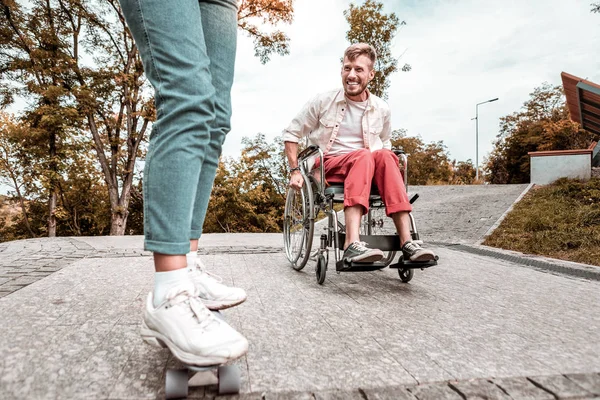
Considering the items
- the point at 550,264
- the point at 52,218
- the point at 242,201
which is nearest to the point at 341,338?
the point at 550,264

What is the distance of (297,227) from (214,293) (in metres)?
1.95

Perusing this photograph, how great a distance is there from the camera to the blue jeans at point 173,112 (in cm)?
114

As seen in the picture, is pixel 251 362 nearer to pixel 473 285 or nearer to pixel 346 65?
pixel 473 285

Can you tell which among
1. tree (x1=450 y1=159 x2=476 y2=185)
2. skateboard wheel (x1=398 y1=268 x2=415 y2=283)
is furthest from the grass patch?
tree (x1=450 y1=159 x2=476 y2=185)

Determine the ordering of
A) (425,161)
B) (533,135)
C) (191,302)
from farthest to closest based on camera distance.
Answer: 1. (425,161)
2. (533,135)
3. (191,302)

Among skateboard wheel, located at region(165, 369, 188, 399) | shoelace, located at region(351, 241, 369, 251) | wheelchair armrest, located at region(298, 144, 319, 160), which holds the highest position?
wheelchair armrest, located at region(298, 144, 319, 160)

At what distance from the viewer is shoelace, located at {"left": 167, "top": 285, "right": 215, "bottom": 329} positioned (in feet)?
3.49

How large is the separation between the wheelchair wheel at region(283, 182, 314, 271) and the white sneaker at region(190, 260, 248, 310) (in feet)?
4.55

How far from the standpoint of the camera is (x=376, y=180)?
248 cm

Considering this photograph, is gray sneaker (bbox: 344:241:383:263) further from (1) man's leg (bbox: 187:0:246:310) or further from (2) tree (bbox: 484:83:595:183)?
(2) tree (bbox: 484:83:595:183)

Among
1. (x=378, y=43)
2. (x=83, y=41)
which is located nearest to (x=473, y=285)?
(x=83, y=41)

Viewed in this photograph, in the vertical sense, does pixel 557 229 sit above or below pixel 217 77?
below

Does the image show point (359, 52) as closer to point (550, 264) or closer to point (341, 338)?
point (341, 338)

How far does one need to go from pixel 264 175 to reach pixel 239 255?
63.4ft
